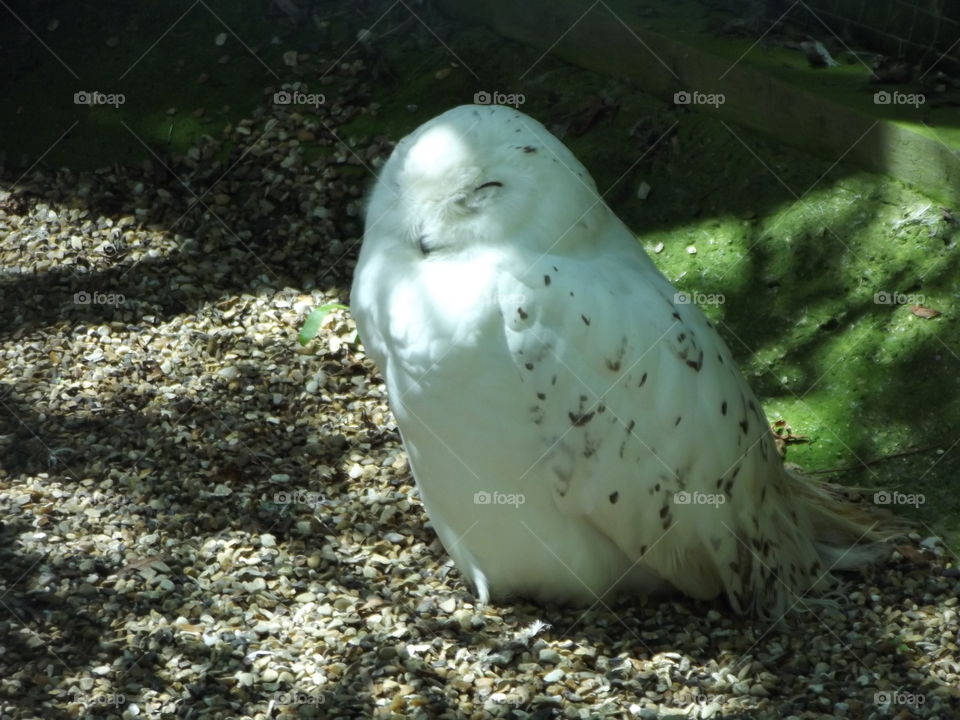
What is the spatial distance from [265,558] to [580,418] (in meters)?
1.32

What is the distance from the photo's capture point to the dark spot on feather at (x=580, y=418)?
3.75 m

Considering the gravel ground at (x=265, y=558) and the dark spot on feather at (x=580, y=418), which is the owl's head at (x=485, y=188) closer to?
the dark spot on feather at (x=580, y=418)

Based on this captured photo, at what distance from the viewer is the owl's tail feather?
4.37 m

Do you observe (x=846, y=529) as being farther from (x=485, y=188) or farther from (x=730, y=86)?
(x=730, y=86)

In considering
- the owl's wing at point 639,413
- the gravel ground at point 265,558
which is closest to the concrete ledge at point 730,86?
the gravel ground at point 265,558

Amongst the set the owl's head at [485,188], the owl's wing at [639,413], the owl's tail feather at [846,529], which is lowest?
the owl's tail feather at [846,529]

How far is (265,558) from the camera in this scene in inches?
172

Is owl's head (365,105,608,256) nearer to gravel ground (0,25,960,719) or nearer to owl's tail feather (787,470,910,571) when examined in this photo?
gravel ground (0,25,960,719)

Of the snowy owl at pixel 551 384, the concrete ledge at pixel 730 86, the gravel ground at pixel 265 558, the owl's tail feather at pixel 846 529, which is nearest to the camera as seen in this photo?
the snowy owl at pixel 551 384

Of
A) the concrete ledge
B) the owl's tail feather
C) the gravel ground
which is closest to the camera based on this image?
the gravel ground

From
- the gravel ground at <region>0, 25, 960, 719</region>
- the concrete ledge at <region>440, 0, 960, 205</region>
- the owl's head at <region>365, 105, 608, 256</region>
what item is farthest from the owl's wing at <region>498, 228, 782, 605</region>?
the concrete ledge at <region>440, 0, 960, 205</region>

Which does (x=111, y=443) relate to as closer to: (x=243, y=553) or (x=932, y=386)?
(x=243, y=553)

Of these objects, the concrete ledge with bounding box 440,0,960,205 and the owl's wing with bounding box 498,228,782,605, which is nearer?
the owl's wing with bounding box 498,228,782,605

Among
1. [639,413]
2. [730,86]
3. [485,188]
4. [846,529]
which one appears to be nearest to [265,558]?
[639,413]
